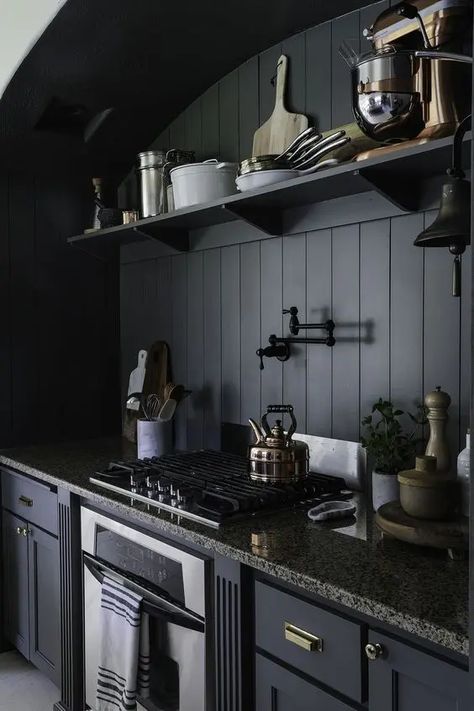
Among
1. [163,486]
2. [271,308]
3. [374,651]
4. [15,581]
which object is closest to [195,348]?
[271,308]

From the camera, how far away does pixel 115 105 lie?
2.83 m

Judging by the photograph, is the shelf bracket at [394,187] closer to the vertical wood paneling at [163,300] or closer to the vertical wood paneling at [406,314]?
the vertical wood paneling at [406,314]

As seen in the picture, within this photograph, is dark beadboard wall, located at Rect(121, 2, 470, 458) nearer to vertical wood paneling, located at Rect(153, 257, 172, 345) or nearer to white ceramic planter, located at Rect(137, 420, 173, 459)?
vertical wood paneling, located at Rect(153, 257, 172, 345)

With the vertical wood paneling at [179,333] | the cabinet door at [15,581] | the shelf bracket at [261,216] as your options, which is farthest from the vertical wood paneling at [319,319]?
the cabinet door at [15,581]

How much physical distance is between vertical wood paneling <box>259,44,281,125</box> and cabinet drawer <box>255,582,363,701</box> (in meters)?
1.66

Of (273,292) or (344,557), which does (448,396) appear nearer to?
(344,557)

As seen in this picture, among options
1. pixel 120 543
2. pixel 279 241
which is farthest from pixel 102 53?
pixel 120 543

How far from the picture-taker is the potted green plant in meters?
1.83

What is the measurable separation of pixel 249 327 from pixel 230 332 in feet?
0.38

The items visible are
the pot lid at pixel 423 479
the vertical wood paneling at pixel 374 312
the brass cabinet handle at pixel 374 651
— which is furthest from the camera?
the vertical wood paneling at pixel 374 312

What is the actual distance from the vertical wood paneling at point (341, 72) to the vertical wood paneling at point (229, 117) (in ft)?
1.67

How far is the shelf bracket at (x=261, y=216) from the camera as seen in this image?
7.49 ft

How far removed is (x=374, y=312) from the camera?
6.94 ft

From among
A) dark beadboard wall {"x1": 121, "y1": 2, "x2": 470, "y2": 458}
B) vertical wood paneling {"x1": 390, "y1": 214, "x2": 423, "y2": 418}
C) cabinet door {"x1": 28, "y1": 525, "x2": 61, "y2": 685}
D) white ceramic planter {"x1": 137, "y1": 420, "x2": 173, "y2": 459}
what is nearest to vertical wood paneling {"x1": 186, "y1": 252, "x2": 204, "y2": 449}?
dark beadboard wall {"x1": 121, "y1": 2, "x2": 470, "y2": 458}
